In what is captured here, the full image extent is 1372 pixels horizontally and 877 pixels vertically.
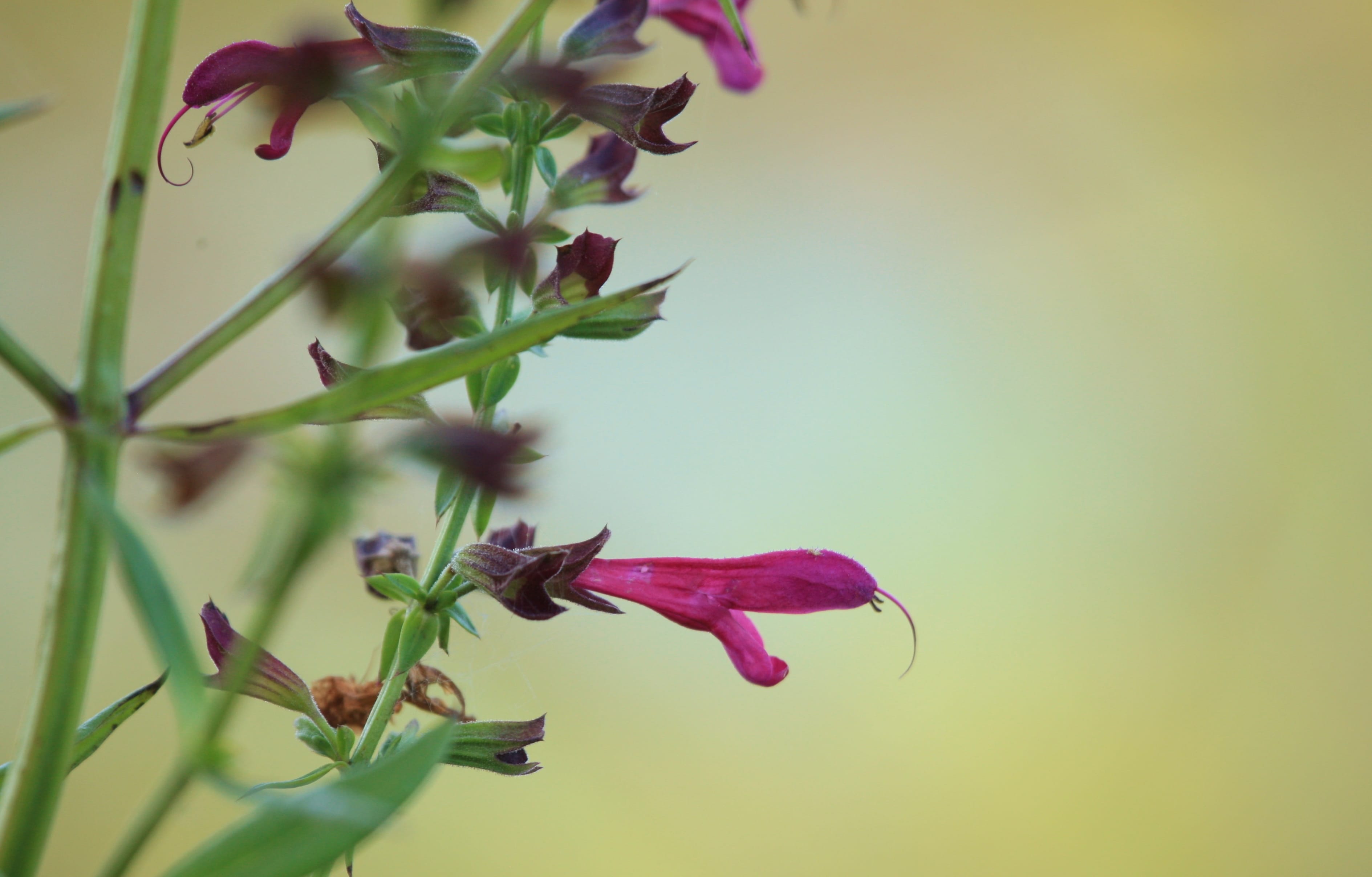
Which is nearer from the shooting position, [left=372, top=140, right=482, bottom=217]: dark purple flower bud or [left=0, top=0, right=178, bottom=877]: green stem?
[left=0, top=0, right=178, bottom=877]: green stem

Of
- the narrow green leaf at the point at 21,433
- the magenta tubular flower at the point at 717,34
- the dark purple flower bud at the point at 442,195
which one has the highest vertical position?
the magenta tubular flower at the point at 717,34

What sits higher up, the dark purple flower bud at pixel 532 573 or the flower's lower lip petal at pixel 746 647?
the dark purple flower bud at pixel 532 573

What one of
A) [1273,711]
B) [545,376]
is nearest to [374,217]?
[545,376]

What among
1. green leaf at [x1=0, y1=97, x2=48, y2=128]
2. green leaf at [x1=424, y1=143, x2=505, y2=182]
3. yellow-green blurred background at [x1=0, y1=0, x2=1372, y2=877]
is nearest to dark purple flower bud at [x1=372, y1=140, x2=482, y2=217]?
green leaf at [x1=424, y1=143, x2=505, y2=182]

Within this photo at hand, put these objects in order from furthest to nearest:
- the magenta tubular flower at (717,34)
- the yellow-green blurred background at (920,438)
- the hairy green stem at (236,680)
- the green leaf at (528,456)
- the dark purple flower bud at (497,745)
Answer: the yellow-green blurred background at (920,438), the magenta tubular flower at (717,34), the dark purple flower bud at (497,745), the green leaf at (528,456), the hairy green stem at (236,680)

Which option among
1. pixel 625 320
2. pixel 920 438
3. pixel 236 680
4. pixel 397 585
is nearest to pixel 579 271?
pixel 625 320

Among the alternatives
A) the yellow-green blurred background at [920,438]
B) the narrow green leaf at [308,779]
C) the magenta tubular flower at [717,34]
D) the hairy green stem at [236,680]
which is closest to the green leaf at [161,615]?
the hairy green stem at [236,680]

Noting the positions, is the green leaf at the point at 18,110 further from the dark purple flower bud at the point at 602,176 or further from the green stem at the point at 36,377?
the dark purple flower bud at the point at 602,176

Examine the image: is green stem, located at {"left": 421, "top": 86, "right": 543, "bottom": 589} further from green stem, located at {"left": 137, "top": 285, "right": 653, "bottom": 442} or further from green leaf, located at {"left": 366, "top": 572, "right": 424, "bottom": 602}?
green stem, located at {"left": 137, "top": 285, "right": 653, "bottom": 442}
